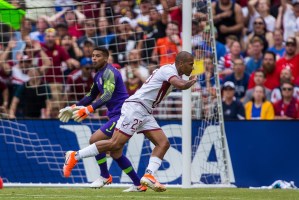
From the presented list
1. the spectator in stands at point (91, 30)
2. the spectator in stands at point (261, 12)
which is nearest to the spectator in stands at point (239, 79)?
the spectator in stands at point (261, 12)

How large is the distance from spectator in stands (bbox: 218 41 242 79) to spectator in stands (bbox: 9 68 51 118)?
3.69m

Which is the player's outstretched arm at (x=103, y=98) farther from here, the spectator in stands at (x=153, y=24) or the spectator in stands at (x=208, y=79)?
the spectator in stands at (x=153, y=24)

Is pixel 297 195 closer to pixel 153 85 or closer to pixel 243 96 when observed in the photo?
pixel 153 85

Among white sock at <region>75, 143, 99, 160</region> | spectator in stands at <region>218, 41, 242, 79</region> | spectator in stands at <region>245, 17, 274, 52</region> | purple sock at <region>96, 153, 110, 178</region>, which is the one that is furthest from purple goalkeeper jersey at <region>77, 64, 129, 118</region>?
spectator in stands at <region>245, 17, 274, 52</region>

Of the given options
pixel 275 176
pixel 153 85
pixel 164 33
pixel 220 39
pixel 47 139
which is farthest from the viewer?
pixel 220 39

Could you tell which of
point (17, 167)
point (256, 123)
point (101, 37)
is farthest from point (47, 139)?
point (256, 123)

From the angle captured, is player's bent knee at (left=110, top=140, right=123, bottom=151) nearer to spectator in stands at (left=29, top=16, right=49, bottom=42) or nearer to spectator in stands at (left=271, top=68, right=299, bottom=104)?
spectator in stands at (left=271, top=68, right=299, bottom=104)

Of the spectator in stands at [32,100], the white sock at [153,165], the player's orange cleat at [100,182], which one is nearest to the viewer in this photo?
the white sock at [153,165]

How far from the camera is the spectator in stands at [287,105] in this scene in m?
Answer: 16.7

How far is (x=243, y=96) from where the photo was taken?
59.4ft

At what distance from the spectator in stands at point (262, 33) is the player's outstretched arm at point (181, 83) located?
678 centimetres

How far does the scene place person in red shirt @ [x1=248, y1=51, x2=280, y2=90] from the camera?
17688 millimetres

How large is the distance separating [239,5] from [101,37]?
3868mm

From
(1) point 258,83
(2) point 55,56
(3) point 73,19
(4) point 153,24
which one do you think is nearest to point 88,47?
(2) point 55,56
